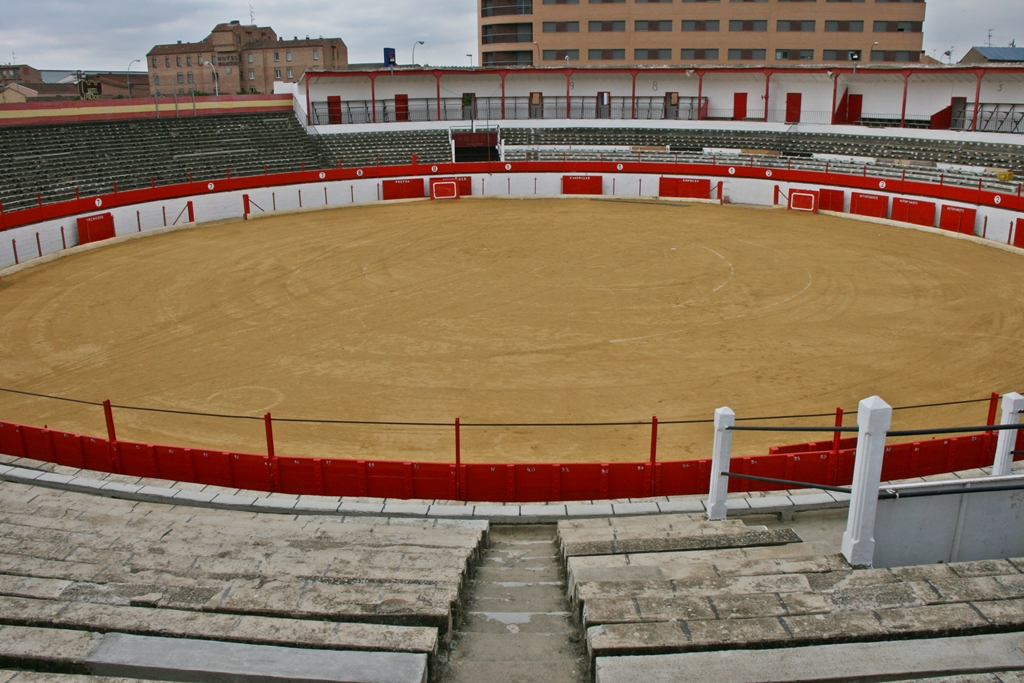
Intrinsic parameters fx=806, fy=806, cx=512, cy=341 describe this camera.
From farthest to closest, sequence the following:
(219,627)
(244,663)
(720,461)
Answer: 1. (720,461)
2. (219,627)
3. (244,663)

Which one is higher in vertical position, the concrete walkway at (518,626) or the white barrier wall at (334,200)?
the white barrier wall at (334,200)

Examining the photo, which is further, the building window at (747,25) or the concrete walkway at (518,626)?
the building window at (747,25)

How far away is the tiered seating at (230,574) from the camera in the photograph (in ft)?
24.5

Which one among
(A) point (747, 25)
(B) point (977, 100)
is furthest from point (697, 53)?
(B) point (977, 100)

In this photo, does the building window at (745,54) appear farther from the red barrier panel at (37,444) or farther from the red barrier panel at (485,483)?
the red barrier panel at (37,444)

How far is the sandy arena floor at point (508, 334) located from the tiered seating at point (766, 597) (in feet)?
21.6

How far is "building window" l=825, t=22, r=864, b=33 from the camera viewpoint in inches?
2901

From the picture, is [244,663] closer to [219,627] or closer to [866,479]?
[219,627]

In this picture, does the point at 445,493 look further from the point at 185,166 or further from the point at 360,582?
the point at 185,166

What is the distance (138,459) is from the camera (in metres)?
13.6

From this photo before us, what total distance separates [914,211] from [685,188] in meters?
13.5

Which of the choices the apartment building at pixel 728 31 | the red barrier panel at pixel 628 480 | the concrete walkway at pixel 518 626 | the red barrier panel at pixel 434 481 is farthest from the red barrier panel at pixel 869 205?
the concrete walkway at pixel 518 626

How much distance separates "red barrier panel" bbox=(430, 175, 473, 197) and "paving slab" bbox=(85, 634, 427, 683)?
44.9m

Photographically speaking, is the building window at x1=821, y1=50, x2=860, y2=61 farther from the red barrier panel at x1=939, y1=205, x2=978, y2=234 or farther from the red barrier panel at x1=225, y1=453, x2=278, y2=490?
the red barrier panel at x1=225, y1=453, x2=278, y2=490
